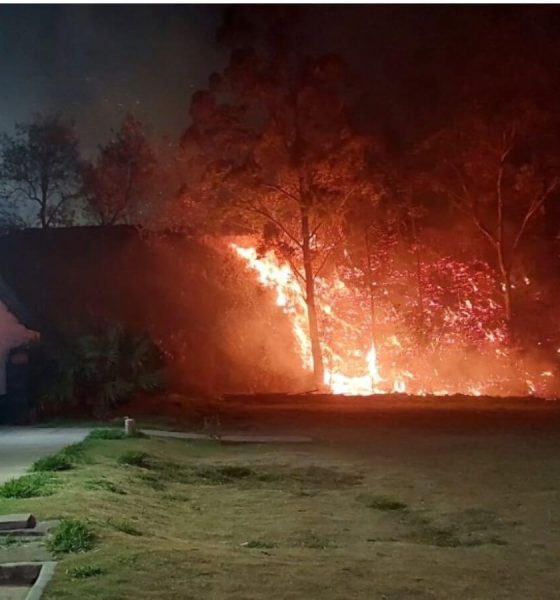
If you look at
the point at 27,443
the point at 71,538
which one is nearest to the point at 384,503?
the point at 71,538

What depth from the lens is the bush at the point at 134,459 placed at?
12093 millimetres

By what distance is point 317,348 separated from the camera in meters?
25.3

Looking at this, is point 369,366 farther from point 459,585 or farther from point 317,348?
point 459,585

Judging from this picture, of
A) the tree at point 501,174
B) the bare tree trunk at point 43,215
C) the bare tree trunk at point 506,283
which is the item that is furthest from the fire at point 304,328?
the bare tree trunk at point 43,215

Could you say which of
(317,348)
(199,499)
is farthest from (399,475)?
(317,348)

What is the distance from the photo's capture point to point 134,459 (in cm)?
1230

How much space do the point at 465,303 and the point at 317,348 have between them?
4510 millimetres

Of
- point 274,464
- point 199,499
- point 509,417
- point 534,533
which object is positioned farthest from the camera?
point 509,417

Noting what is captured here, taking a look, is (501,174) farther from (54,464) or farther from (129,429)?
(54,464)

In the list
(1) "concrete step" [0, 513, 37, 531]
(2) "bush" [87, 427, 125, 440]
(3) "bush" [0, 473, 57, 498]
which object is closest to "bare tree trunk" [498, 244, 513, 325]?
(2) "bush" [87, 427, 125, 440]

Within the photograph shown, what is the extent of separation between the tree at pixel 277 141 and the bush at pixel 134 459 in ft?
41.0

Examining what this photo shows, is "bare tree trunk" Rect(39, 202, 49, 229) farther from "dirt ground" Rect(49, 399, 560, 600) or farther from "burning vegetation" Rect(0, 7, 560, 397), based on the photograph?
"dirt ground" Rect(49, 399, 560, 600)

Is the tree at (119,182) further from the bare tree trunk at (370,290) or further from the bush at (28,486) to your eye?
the bush at (28,486)

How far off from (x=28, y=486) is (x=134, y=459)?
3035 mm
